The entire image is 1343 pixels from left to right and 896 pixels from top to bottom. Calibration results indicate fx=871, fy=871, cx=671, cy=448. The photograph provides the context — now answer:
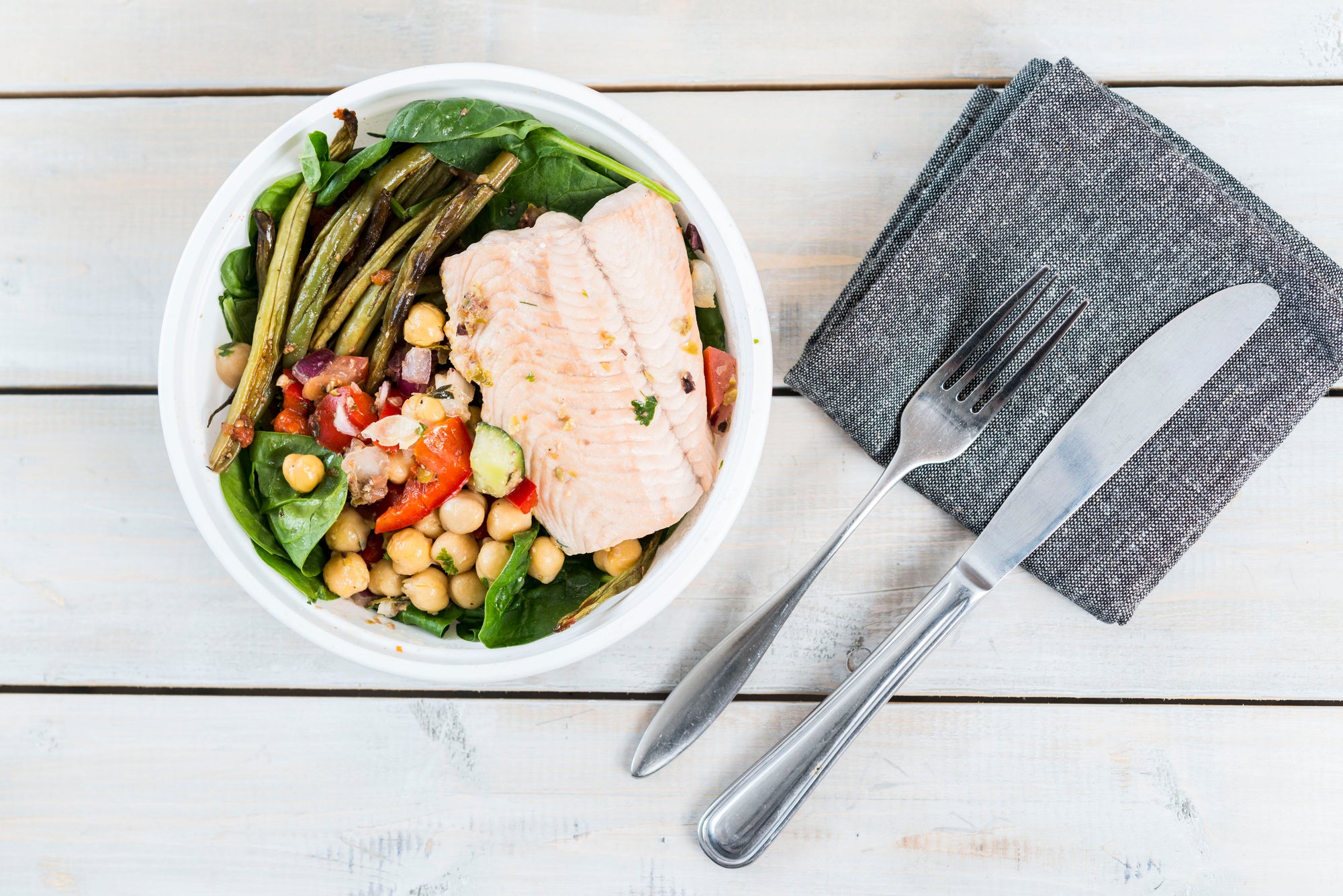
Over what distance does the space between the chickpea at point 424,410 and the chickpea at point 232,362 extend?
13.6 inches

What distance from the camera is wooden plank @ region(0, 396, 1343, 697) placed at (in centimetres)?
200

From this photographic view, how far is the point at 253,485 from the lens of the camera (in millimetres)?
1705

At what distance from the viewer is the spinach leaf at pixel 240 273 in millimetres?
1674

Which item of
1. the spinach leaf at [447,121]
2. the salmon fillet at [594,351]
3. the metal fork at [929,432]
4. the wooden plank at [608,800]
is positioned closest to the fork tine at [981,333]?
the metal fork at [929,432]

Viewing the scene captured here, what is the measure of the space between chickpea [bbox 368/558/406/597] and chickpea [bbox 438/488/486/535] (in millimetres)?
156

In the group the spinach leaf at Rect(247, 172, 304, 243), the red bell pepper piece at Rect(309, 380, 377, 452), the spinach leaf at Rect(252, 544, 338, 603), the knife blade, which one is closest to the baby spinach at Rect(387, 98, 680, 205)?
the spinach leaf at Rect(247, 172, 304, 243)

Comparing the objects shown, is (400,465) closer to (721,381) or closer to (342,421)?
(342,421)

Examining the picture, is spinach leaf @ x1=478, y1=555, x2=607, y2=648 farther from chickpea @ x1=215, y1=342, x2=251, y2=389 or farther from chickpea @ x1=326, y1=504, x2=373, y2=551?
chickpea @ x1=215, y1=342, x2=251, y2=389

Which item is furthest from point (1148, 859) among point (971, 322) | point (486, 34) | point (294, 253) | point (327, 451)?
point (486, 34)

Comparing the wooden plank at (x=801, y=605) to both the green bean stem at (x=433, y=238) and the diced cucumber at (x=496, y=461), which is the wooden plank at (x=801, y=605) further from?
the green bean stem at (x=433, y=238)

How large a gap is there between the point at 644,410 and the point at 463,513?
394mm

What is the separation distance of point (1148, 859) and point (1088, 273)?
53.4 inches

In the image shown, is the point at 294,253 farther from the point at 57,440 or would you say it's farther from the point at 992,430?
the point at 992,430

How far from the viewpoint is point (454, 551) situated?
1679mm
